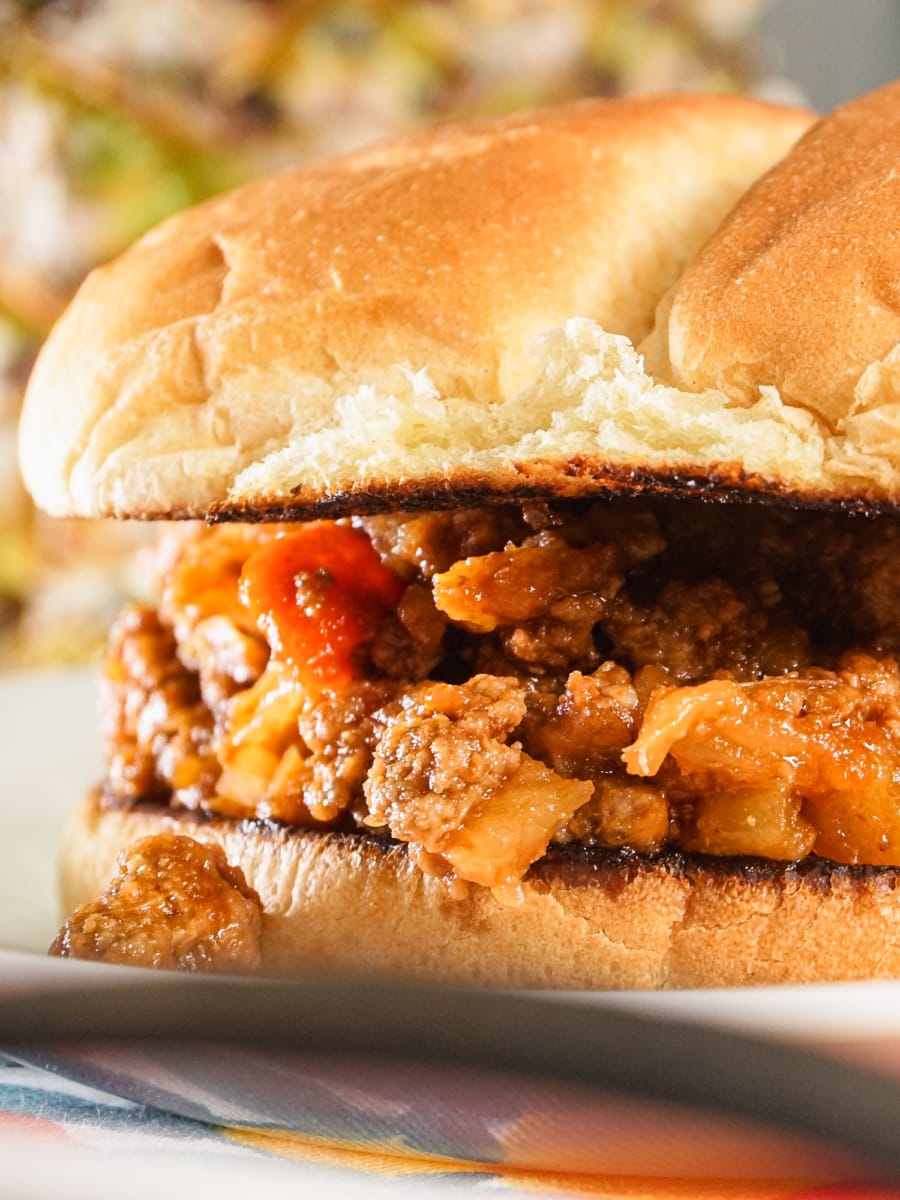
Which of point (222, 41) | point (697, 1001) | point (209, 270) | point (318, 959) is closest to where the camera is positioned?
point (697, 1001)

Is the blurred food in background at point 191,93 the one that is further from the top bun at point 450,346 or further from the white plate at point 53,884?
the top bun at point 450,346

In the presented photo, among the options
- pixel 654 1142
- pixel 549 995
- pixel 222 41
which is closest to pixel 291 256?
pixel 549 995

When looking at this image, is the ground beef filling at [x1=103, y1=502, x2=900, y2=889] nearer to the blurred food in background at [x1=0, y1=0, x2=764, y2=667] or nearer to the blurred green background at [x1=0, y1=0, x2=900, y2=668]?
the blurred green background at [x1=0, y1=0, x2=900, y2=668]

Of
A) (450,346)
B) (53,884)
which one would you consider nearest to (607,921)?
(450,346)

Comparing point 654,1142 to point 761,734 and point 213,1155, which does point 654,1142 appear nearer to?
point 213,1155

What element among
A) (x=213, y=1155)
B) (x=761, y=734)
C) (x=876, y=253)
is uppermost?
(x=876, y=253)

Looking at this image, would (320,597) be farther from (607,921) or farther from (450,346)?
(607,921)

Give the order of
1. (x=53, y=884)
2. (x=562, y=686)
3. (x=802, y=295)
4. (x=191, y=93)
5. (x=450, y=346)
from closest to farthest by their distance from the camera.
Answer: (x=802, y=295) → (x=450, y=346) → (x=562, y=686) → (x=53, y=884) → (x=191, y=93)

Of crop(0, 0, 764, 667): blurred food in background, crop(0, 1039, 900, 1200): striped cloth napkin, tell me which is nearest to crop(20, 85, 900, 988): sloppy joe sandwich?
crop(0, 1039, 900, 1200): striped cloth napkin
